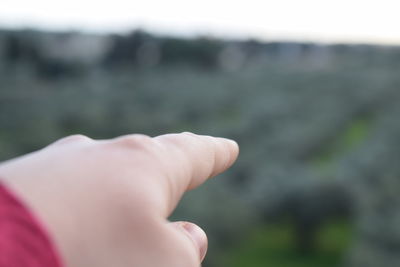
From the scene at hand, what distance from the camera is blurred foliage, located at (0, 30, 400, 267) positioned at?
8758 mm

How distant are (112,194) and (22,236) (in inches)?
3.3

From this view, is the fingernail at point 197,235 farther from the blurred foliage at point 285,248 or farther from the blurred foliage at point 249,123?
Result: the blurred foliage at point 285,248

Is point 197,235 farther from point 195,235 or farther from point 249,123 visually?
point 249,123

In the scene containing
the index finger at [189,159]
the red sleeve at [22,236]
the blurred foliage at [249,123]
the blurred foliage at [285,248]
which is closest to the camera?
the red sleeve at [22,236]

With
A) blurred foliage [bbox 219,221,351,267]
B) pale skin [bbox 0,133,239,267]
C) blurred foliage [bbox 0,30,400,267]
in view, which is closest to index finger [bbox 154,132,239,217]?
pale skin [bbox 0,133,239,267]

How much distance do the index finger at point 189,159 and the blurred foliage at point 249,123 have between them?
21.4ft

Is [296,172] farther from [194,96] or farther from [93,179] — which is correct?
[194,96]

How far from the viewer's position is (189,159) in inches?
23.2

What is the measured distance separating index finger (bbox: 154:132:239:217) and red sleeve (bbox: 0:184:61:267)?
14 centimetres

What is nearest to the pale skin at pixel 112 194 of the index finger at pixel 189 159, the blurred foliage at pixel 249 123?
the index finger at pixel 189 159

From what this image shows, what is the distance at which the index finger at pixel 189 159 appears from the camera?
1.84 feet

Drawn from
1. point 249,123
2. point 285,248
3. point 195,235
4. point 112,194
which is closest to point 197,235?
point 195,235

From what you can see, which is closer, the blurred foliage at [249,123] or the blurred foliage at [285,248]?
the blurred foliage at [249,123]

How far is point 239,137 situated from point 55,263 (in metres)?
15.0
